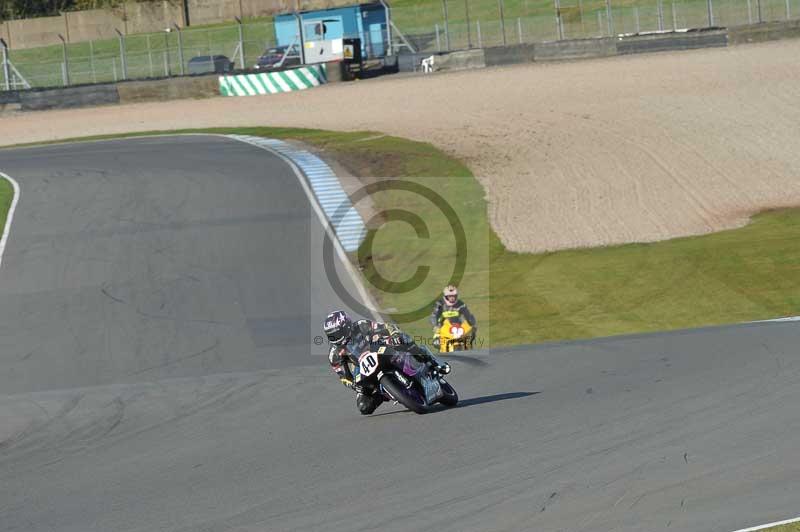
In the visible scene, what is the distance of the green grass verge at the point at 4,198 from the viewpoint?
26109 mm

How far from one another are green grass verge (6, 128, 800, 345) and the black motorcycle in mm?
7475

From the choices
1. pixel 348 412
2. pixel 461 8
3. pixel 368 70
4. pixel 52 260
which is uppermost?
pixel 461 8

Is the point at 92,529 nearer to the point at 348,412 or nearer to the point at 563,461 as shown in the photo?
the point at 563,461

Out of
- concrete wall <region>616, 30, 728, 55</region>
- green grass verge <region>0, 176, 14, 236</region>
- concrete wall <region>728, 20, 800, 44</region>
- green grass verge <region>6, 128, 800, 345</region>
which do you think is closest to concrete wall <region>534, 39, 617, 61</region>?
concrete wall <region>616, 30, 728, 55</region>

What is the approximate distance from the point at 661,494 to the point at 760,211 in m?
19.1

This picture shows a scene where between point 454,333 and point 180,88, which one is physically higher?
point 180,88

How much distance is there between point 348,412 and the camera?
39.3ft

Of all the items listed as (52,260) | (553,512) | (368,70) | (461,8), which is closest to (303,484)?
(553,512)

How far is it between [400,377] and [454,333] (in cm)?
577

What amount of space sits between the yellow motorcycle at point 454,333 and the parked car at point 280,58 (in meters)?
41.0

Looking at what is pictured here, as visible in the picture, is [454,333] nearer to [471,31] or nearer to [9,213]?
[9,213]

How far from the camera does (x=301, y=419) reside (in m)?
11.7

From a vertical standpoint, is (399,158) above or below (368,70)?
below

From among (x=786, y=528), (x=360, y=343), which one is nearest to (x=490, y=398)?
(x=360, y=343)
